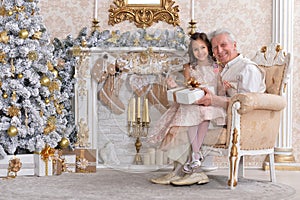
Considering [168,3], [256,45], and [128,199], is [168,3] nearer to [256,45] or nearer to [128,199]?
[256,45]

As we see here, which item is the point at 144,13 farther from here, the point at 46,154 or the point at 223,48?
the point at 46,154

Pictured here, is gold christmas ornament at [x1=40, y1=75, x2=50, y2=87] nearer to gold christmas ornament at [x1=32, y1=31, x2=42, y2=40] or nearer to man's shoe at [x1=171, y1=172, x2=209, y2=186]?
gold christmas ornament at [x1=32, y1=31, x2=42, y2=40]

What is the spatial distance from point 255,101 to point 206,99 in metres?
0.36

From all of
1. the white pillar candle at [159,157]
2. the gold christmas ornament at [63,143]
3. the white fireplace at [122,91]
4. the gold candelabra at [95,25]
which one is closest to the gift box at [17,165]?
the gold christmas ornament at [63,143]

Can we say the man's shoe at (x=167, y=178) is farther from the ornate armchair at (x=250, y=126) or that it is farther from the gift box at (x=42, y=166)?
the gift box at (x=42, y=166)

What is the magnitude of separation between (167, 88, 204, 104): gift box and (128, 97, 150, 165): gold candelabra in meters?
0.21

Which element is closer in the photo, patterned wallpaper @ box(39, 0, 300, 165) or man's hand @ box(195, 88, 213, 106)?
man's hand @ box(195, 88, 213, 106)

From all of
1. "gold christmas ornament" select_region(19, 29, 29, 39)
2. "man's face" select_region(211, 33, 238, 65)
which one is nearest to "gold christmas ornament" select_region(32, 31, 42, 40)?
"gold christmas ornament" select_region(19, 29, 29, 39)

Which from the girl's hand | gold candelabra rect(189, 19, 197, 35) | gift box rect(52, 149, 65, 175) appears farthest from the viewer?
gold candelabra rect(189, 19, 197, 35)

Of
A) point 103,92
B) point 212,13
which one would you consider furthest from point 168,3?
point 103,92

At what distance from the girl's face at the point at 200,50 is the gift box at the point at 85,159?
4.39 ft

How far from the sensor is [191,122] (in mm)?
4336

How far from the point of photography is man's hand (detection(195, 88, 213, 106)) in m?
4.34

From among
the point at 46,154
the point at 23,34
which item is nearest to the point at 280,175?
the point at 46,154
